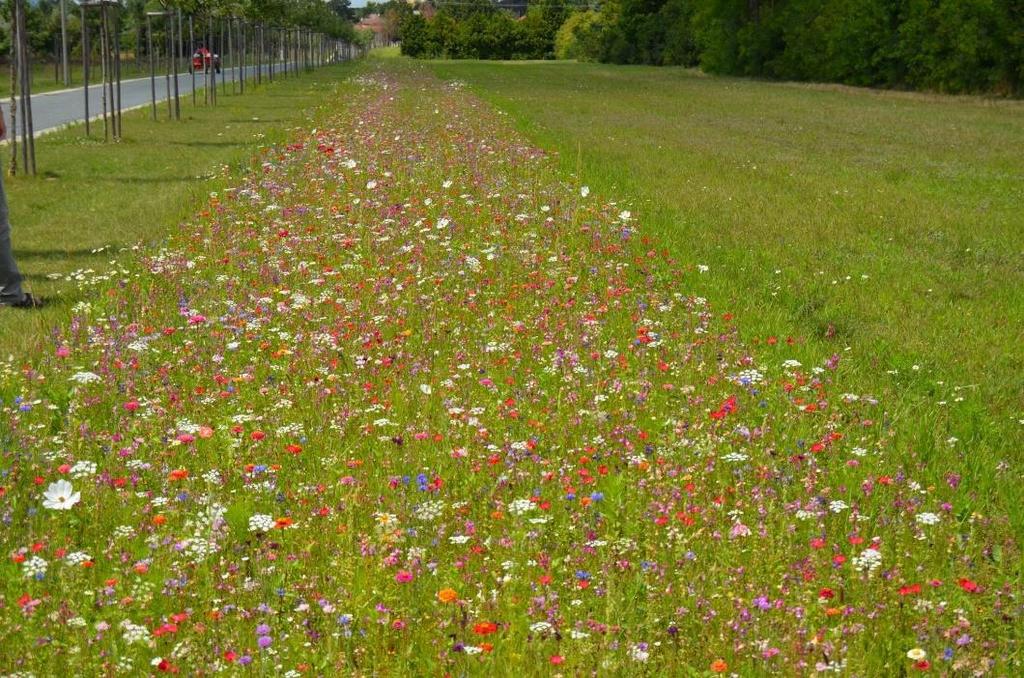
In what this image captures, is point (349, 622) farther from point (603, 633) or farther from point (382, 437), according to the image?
point (382, 437)

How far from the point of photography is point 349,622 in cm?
389

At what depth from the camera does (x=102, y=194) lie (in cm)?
1548

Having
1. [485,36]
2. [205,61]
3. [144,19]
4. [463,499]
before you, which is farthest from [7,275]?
→ [485,36]

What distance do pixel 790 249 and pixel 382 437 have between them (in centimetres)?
733

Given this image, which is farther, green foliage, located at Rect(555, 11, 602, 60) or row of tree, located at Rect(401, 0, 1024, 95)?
green foliage, located at Rect(555, 11, 602, 60)

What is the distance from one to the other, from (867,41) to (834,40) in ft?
8.89

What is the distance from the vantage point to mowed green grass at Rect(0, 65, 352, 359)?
966 cm

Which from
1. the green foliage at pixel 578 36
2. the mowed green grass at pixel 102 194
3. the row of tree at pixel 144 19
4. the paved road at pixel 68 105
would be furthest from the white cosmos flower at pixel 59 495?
the green foliage at pixel 578 36

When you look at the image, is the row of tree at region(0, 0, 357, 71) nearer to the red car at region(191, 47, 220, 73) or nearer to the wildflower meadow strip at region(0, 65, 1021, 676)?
the red car at region(191, 47, 220, 73)

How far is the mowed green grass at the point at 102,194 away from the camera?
9656 millimetres

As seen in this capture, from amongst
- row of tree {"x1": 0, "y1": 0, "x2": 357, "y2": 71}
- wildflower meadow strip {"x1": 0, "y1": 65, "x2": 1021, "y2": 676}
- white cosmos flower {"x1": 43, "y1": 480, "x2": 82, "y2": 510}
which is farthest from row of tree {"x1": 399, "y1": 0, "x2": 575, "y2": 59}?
white cosmos flower {"x1": 43, "y1": 480, "x2": 82, "y2": 510}

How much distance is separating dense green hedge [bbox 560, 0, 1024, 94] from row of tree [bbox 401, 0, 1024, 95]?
44mm

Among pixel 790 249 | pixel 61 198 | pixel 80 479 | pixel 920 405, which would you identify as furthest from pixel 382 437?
pixel 61 198

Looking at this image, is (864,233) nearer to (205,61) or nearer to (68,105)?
(68,105)
